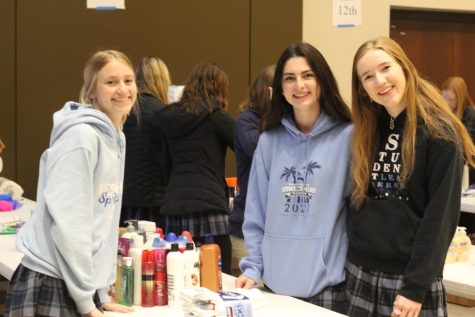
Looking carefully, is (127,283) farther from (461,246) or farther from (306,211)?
(461,246)

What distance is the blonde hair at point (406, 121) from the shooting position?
2.29 metres

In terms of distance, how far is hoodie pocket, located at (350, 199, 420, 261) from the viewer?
2296 mm

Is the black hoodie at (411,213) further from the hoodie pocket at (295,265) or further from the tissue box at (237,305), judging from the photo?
the tissue box at (237,305)

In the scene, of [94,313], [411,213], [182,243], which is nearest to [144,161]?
[182,243]

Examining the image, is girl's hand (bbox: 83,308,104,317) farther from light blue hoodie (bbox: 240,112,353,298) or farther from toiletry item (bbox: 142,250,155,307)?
light blue hoodie (bbox: 240,112,353,298)

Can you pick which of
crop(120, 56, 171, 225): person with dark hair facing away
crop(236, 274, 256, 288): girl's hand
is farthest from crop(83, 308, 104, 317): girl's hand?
crop(120, 56, 171, 225): person with dark hair facing away

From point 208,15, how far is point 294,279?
409 centimetres

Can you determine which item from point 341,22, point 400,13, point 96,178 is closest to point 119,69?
point 96,178

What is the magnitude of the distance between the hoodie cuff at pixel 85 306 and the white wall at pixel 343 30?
491cm

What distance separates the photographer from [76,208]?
6.97ft

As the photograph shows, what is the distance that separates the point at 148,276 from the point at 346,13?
6.81 ft

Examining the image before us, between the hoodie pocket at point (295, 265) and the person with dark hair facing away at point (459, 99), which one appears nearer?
the hoodie pocket at point (295, 265)

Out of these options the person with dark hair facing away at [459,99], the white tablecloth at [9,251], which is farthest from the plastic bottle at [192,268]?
the person with dark hair facing away at [459,99]

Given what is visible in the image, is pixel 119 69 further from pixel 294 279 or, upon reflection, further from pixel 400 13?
pixel 400 13
